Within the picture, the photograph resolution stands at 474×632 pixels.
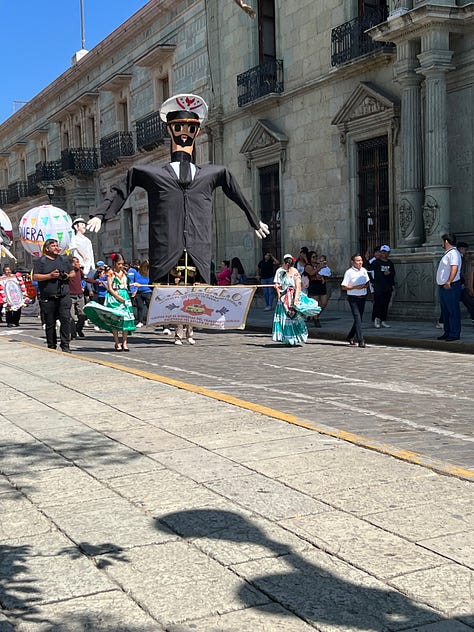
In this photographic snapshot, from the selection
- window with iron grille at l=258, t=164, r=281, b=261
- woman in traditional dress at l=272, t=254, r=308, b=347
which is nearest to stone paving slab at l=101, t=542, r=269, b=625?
woman in traditional dress at l=272, t=254, r=308, b=347

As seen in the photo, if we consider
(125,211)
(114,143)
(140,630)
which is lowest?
(140,630)

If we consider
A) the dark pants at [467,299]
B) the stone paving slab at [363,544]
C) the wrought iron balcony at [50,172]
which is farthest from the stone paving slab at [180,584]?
the wrought iron balcony at [50,172]

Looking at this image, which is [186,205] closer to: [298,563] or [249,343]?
[249,343]

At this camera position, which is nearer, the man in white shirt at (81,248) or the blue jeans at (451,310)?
the blue jeans at (451,310)

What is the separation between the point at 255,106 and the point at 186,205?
10.3 meters

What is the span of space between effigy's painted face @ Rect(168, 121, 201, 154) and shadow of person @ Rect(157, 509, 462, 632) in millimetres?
10508

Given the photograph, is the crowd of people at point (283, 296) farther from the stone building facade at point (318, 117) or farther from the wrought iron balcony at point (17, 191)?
the wrought iron balcony at point (17, 191)

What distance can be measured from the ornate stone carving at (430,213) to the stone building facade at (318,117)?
0.03 m

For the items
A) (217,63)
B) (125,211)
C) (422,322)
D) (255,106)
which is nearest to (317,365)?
(422,322)

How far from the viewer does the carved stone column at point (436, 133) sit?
604 inches

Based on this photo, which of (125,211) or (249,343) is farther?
(125,211)

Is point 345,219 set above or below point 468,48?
below

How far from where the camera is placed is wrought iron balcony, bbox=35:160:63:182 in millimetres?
39219

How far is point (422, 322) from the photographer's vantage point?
15.7 metres
